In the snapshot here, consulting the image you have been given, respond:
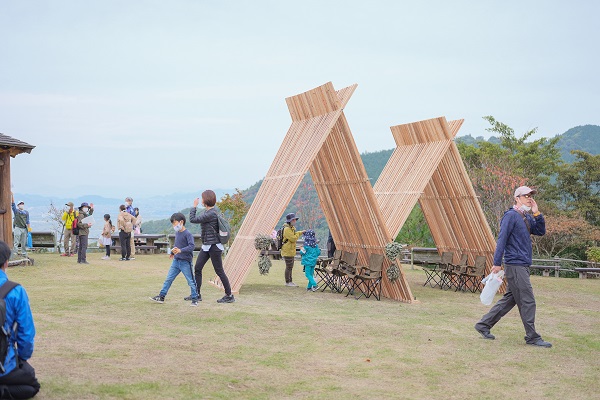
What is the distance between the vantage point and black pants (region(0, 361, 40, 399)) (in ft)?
19.5

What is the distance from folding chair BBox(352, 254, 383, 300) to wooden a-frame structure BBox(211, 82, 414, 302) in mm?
154

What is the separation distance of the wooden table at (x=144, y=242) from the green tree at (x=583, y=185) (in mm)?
17411

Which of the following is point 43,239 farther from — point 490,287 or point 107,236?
point 490,287

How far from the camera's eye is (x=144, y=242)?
2603 cm

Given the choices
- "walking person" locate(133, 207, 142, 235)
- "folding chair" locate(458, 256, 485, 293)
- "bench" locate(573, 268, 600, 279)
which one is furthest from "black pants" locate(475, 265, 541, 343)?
"walking person" locate(133, 207, 142, 235)

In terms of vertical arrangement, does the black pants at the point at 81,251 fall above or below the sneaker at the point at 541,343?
above

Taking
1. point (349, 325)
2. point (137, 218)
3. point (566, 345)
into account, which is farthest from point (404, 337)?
point (137, 218)

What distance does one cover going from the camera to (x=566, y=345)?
961 centimetres

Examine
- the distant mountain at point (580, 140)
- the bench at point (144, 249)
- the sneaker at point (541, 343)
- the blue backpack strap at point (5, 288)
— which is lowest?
the sneaker at point (541, 343)

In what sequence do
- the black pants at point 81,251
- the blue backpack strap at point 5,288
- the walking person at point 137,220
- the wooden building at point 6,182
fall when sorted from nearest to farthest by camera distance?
the blue backpack strap at point 5,288
the wooden building at point 6,182
the black pants at point 81,251
the walking person at point 137,220

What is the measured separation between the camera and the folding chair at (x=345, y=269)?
1445 cm

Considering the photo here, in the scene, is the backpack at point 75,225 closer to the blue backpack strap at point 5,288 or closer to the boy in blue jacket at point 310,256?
the boy in blue jacket at point 310,256

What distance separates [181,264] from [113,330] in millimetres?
2660

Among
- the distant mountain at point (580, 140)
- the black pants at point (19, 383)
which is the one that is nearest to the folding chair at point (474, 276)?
the black pants at point (19, 383)
